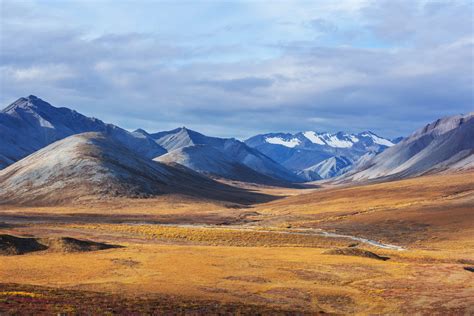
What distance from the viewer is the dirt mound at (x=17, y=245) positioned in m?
68.7

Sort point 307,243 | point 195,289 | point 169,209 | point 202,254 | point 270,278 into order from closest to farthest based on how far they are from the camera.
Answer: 1. point 195,289
2. point 270,278
3. point 202,254
4. point 307,243
5. point 169,209

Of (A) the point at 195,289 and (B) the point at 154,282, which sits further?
(B) the point at 154,282

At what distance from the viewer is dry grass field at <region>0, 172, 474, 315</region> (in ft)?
136

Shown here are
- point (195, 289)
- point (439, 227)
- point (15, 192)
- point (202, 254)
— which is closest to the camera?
point (195, 289)

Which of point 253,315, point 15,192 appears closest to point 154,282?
point 253,315

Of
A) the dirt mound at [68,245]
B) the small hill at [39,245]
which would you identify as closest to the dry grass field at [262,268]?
the dirt mound at [68,245]

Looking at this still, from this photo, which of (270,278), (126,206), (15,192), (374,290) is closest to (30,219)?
(126,206)

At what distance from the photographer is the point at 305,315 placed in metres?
38.4

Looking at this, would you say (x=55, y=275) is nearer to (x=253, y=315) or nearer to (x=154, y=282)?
(x=154, y=282)

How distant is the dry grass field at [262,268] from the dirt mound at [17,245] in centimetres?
152

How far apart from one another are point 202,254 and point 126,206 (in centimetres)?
10916

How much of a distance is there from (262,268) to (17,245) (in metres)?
32.6

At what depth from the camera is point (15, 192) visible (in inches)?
7697

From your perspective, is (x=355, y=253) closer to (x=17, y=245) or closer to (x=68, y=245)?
(x=68, y=245)
